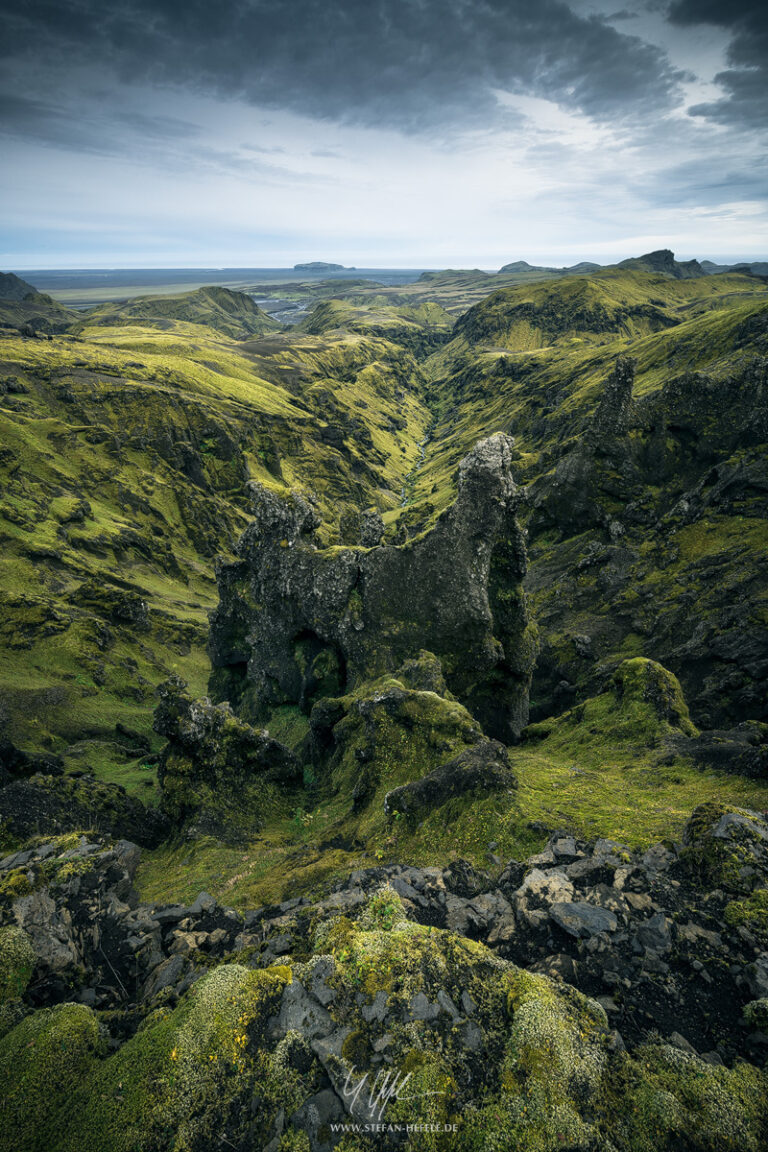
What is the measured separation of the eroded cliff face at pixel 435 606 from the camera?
3716 centimetres

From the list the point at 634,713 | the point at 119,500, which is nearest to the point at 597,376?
the point at 119,500

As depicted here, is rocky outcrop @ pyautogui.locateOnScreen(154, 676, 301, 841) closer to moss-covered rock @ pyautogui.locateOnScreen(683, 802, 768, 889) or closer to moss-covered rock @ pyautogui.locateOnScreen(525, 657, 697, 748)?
moss-covered rock @ pyautogui.locateOnScreen(525, 657, 697, 748)

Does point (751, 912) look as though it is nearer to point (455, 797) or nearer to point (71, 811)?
point (455, 797)

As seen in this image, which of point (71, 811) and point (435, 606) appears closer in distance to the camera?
point (71, 811)

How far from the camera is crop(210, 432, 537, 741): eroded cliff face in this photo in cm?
3716

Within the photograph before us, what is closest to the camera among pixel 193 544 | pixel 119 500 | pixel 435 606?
A: pixel 435 606

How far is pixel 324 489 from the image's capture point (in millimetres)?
168625

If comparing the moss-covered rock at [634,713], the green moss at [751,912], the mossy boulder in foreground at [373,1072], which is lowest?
the moss-covered rock at [634,713]

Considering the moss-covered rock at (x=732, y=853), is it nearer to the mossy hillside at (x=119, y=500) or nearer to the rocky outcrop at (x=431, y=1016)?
the rocky outcrop at (x=431, y=1016)

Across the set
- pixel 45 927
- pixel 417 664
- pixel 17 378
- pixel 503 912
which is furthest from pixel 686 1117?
pixel 17 378

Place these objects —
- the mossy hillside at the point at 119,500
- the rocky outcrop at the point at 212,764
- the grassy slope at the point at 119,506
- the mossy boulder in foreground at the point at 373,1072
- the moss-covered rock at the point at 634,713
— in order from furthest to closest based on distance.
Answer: the mossy hillside at the point at 119,500, the grassy slope at the point at 119,506, the rocky outcrop at the point at 212,764, the moss-covered rock at the point at 634,713, the mossy boulder in foreground at the point at 373,1072

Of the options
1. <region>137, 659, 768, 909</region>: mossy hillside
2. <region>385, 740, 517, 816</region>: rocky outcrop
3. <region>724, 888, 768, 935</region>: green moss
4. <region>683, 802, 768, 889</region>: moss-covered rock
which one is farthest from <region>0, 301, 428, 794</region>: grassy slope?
<region>724, 888, 768, 935</region>: green moss

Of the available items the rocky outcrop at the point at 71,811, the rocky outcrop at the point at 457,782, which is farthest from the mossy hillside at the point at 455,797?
the rocky outcrop at the point at 71,811

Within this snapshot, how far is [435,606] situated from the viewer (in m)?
37.6
